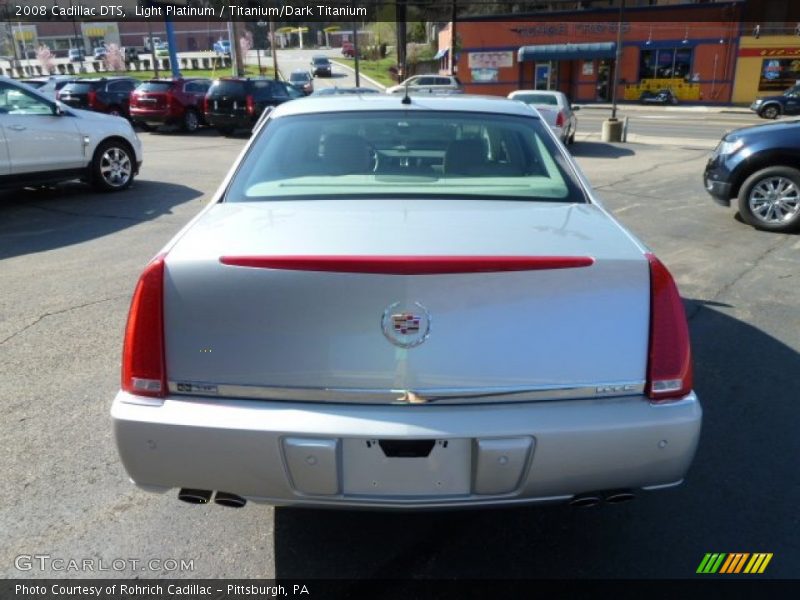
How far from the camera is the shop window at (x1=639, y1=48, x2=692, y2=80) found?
39.6 meters

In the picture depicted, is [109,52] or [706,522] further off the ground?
[109,52]

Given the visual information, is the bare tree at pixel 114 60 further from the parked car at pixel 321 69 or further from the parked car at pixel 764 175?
the parked car at pixel 764 175

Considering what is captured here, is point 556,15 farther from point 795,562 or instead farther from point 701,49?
point 795,562

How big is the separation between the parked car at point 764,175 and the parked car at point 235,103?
1404 centimetres

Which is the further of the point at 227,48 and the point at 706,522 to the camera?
the point at 227,48

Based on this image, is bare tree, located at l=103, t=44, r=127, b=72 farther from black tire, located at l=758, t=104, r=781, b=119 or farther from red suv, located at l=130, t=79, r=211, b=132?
black tire, located at l=758, t=104, r=781, b=119

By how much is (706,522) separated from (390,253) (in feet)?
5.93

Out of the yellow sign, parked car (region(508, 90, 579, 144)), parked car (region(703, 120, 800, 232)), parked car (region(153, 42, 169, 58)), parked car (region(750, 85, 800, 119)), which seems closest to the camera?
parked car (region(703, 120, 800, 232))

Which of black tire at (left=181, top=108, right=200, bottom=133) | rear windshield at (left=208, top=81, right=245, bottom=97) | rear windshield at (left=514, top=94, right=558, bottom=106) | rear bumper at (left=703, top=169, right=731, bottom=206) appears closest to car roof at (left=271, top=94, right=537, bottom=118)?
rear bumper at (left=703, top=169, right=731, bottom=206)

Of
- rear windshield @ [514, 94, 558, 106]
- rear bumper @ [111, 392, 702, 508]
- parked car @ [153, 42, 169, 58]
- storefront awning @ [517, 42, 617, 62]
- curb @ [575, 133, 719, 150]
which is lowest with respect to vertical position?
curb @ [575, 133, 719, 150]

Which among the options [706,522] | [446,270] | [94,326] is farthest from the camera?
[94,326]

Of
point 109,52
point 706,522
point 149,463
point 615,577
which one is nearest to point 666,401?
point 615,577

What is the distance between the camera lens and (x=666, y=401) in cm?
208

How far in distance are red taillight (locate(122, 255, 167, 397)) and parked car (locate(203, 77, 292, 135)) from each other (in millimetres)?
17678
